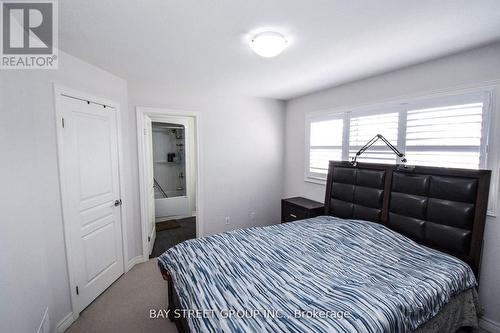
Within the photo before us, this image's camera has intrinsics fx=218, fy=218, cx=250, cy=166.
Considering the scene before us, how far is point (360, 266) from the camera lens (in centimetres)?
174

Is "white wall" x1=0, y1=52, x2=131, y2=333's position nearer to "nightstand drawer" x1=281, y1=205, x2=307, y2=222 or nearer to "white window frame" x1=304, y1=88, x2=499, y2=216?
"nightstand drawer" x1=281, y1=205, x2=307, y2=222

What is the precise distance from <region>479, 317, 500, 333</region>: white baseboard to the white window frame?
37.3 inches

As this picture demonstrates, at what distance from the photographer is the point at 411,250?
193 centimetres

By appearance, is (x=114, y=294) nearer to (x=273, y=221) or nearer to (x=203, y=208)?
(x=203, y=208)

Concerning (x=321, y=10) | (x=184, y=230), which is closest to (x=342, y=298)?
(x=321, y=10)

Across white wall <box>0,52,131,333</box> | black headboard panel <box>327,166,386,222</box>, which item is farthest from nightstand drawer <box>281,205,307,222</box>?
white wall <box>0,52,131,333</box>

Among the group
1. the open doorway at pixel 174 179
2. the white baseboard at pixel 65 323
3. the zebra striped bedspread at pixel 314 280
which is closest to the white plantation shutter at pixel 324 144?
the zebra striped bedspread at pixel 314 280

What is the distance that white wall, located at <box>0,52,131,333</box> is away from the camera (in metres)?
1.30

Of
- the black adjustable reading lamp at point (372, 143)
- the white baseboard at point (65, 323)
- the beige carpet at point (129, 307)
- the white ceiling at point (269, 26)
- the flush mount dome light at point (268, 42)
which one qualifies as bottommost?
the beige carpet at point (129, 307)

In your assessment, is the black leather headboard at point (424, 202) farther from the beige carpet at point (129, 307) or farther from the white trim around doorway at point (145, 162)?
the beige carpet at point (129, 307)

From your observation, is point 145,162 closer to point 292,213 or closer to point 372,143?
point 292,213

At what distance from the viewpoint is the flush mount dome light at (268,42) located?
165 centimetres

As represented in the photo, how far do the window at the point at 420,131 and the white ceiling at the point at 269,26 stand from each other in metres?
0.48

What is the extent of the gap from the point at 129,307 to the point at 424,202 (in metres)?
3.11
